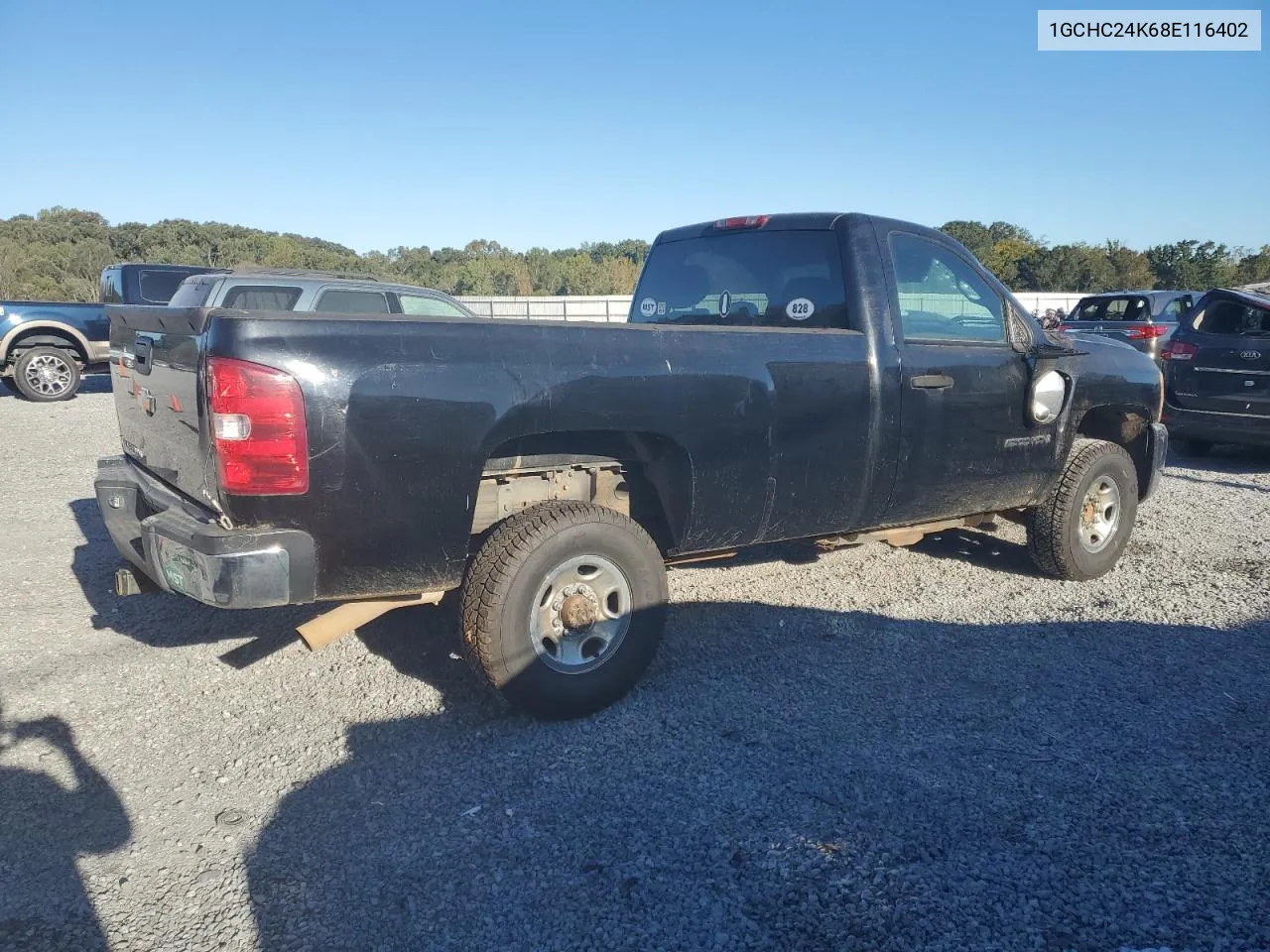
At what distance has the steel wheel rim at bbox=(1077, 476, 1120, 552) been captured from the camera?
5641 mm

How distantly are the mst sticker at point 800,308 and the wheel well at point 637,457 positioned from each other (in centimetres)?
124

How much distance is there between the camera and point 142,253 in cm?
5138

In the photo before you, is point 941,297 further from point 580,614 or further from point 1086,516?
point 580,614

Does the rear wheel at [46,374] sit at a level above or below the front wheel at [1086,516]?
above

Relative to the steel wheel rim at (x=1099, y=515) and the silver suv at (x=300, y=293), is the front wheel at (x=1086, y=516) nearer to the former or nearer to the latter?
the steel wheel rim at (x=1099, y=515)

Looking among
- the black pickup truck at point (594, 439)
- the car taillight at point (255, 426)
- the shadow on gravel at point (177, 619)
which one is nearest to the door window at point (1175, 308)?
the black pickup truck at point (594, 439)

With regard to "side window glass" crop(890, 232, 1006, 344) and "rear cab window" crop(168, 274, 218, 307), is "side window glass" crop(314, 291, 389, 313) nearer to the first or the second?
"rear cab window" crop(168, 274, 218, 307)

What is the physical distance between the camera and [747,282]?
4945 millimetres

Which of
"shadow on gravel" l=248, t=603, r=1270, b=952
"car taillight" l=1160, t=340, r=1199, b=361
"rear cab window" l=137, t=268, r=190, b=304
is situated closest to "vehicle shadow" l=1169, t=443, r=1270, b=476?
"car taillight" l=1160, t=340, r=1199, b=361

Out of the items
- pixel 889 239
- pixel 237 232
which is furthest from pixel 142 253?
pixel 889 239

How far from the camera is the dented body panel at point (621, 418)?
3.07m

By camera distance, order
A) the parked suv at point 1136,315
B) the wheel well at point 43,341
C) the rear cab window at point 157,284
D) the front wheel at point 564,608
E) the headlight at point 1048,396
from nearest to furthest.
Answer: the front wheel at point 564,608 → the headlight at point 1048,396 → the rear cab window at point 157,284 → the wheel well at point 43,341 → the parked suv at point 1136,315

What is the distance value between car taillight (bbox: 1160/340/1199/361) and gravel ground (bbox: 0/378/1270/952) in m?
5.14

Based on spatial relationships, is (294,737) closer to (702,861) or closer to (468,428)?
(468,428)
